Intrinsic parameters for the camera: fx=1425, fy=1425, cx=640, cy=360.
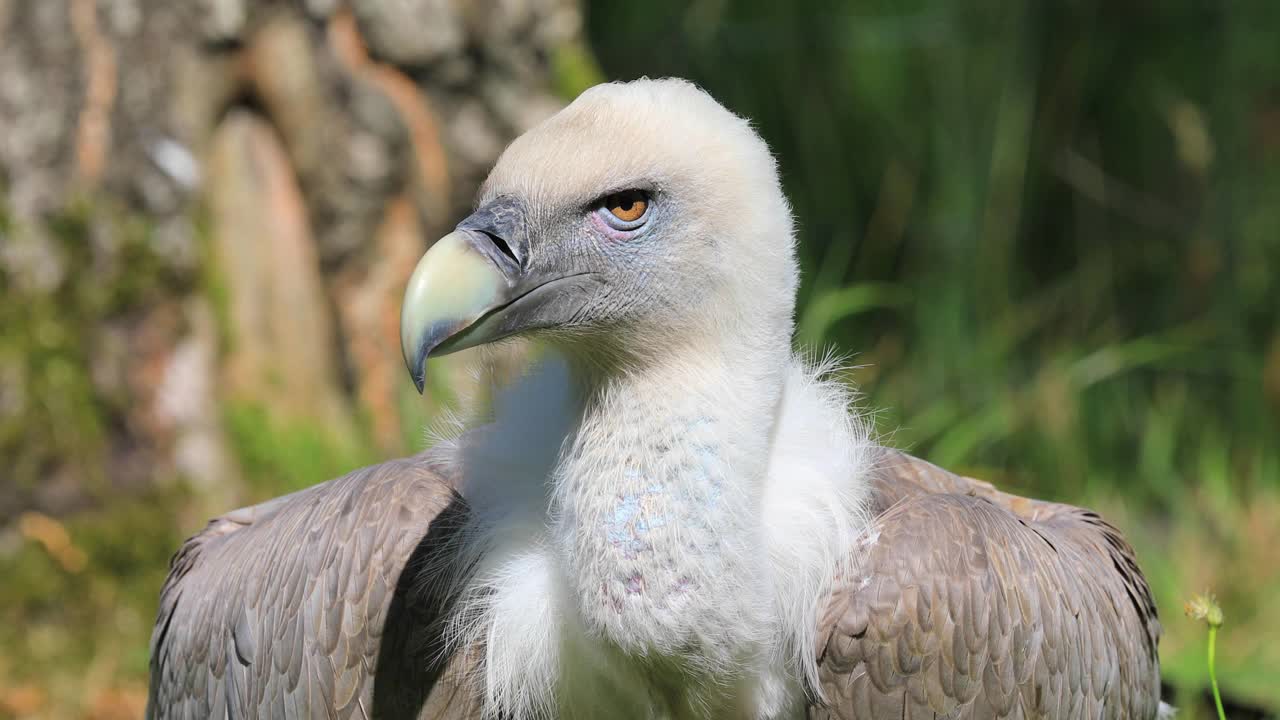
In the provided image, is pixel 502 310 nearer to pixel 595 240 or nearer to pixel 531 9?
pixel 595 240

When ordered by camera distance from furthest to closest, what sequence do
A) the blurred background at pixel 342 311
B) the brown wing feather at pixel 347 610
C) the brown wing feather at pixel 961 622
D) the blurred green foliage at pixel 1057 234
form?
the blurred green foliage at pixel 1057 234, the blurred background at pixel 342 311, the brown wing feather at pixel 347 610, the brown wing feather at pixel 961 622

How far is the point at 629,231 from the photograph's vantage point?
2.72m

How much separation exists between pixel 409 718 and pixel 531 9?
3.72 m

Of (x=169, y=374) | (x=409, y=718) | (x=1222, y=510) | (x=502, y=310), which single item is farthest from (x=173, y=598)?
(x=1222, y=510)

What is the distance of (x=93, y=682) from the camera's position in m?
5.36

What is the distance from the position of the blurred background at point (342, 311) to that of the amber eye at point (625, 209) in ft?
7.91

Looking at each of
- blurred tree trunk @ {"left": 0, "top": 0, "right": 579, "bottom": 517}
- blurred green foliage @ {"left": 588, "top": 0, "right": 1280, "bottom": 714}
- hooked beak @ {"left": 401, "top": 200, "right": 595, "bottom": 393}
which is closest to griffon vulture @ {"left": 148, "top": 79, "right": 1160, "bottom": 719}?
hooked beak @ {"left": 401, "top": 200, "right": 595, "bottom": 393}

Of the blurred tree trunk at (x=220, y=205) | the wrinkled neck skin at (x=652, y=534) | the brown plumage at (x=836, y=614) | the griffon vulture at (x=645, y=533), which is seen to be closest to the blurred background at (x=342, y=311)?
the blurred tree trunk at (x=220, y=205)

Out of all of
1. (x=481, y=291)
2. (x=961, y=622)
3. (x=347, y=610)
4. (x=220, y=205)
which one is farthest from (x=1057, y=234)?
(x=481, y=291)

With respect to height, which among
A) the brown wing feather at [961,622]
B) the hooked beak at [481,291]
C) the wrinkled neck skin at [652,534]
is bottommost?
the brown wing feather at [961,622]

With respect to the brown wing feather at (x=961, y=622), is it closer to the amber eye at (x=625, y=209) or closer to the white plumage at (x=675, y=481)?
the white plumage at (x=675, y=481)

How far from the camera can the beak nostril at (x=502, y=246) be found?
2.67 metres

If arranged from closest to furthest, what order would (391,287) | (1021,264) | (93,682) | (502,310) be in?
(502,310), (93,682), (391,287), (1021,264)

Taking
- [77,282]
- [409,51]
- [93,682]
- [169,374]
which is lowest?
[93,682]
